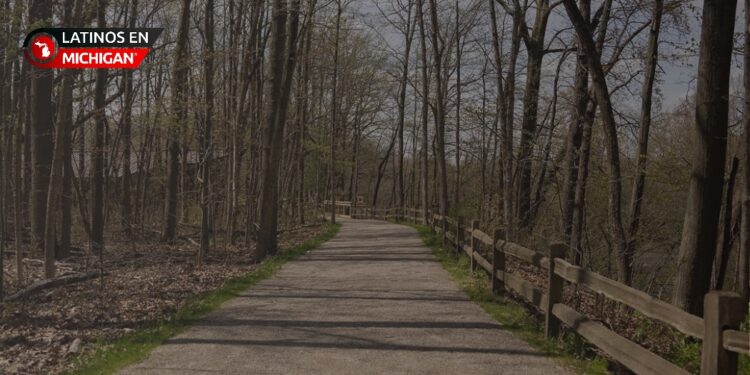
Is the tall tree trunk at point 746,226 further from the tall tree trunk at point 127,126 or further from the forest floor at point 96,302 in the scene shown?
the tall tree trunk at point 127,126

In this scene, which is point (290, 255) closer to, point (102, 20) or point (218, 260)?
point (218, 260)

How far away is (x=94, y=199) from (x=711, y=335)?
1649cm

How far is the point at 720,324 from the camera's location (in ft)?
13.2

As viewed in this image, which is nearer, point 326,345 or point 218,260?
point 326,345

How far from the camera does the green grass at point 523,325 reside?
20.3 feet

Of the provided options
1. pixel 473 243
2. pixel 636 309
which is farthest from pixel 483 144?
pixel 636 309

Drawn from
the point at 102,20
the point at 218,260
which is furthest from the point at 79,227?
the point at 102,20

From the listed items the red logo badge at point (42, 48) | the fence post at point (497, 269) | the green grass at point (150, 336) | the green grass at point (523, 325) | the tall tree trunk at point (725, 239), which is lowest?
the green grass at point (150, 336)

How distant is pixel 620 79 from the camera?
48.7ft
